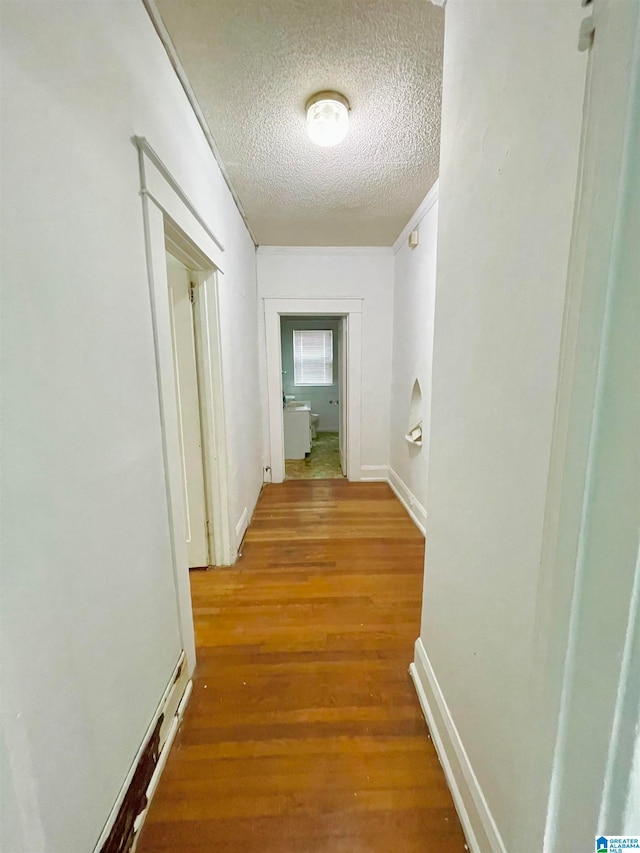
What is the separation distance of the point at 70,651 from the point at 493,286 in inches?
49.8

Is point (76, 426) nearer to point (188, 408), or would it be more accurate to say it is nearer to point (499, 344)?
point (499, 344)

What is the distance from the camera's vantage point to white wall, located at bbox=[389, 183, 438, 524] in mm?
2408

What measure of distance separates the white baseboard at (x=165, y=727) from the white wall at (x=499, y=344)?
37.1 inches

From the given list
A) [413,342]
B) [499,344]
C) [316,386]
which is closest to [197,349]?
[499,344]

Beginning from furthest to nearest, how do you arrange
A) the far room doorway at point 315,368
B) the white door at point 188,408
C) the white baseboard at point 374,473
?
the far room doorway at point 315,368 → the white baseboard at point 374,473 → the white door at point 188,408

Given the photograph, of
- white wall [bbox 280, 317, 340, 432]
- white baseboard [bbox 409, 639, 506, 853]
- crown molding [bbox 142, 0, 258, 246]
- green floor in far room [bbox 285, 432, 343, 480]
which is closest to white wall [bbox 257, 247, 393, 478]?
green floor in far room [bbox 285, 432, 343, 480]

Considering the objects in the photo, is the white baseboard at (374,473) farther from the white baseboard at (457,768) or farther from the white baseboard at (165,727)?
the white baseboard at (165,727)

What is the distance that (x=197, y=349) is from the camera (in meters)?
1.90

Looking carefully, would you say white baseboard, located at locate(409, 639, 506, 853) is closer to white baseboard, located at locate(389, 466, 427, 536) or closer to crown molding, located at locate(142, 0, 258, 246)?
white baseboard, located at locate(389, 466, 427, 536)

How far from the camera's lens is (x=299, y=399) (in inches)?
264

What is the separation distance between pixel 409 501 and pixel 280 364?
6.31 feet

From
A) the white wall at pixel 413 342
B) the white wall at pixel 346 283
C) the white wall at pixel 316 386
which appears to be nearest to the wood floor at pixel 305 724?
the white wall at pixel 413 342

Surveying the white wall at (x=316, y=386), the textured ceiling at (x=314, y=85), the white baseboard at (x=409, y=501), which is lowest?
the white baseboard at (x=409, y=501)

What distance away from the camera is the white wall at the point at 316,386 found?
650 centimetres
